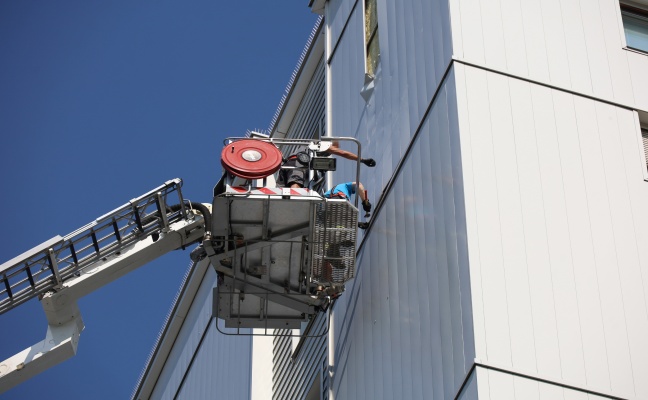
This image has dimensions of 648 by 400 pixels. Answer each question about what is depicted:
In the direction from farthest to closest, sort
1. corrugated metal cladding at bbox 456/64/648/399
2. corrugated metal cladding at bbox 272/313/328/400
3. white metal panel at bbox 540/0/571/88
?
corrugated metal cladding at bbox 272/313/328/400
white metal panel at bbox 540/0/571/88
corrugated metal cladding at bbox 456/64/648/399

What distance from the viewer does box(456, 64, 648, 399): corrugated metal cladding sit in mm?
14797

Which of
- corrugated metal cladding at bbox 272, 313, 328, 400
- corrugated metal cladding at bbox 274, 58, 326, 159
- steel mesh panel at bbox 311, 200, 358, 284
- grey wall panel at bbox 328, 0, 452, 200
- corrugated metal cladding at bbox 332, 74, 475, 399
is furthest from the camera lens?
corrugated metal cladding at bbox 274, 58, 326, 159

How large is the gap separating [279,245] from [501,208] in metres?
4.29

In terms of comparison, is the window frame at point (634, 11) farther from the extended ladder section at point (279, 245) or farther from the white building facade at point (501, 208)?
the extended ladder section at point (279, 245)

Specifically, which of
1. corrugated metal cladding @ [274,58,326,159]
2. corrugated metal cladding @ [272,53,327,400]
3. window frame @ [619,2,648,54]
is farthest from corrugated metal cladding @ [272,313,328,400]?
window frame @ [619,2,648,54]

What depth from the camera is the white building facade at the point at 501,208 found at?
49.0 feet

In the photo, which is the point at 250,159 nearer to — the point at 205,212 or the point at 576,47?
the point at 205,212

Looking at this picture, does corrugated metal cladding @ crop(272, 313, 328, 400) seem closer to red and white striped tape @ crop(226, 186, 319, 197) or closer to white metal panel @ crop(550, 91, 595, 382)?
red and white striped tape @ crop(226, 186, 319, 197)

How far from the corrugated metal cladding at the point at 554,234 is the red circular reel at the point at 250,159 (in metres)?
3.05

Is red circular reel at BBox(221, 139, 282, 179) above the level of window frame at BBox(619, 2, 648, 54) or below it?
below

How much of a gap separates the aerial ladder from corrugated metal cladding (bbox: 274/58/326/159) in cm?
563

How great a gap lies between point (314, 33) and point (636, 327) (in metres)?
13.8

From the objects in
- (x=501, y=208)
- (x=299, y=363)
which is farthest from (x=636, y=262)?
(x=299, y=363)

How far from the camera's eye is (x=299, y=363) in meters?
24.4
